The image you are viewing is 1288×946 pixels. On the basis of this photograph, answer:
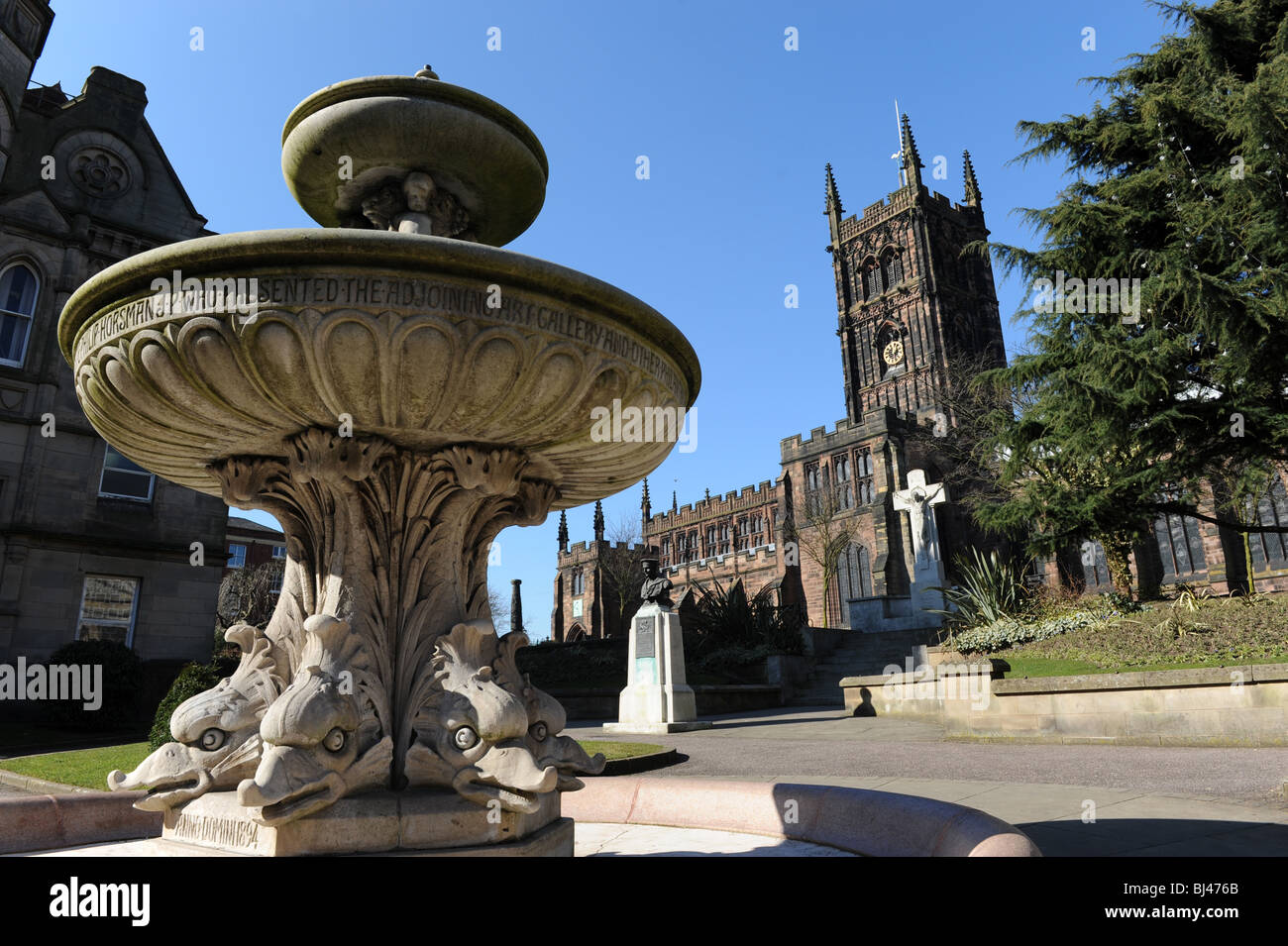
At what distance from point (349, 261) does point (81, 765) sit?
24.3 feet

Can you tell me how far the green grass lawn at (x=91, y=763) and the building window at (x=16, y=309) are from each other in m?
11.7

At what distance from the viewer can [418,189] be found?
149 inches

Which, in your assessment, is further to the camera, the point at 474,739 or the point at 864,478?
the point at 864,478

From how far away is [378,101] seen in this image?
3.48 meters

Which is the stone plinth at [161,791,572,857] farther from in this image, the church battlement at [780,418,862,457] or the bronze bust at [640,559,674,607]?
the church battlement at [780,418,862,457]

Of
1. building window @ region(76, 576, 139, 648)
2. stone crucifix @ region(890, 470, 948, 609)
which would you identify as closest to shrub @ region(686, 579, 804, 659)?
stone crucifix @ region(890, 470, 948, 609)

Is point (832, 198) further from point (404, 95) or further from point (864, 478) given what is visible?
point (404, 95)

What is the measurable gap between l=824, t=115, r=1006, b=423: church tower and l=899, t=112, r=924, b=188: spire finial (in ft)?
0.25

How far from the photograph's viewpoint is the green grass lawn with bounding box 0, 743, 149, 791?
6.33 m

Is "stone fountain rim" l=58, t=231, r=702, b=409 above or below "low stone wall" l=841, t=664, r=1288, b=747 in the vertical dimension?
above

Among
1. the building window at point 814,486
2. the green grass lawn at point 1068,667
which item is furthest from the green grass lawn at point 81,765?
the building window at point 814,486

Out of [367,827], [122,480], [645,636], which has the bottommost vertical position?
[367,827]

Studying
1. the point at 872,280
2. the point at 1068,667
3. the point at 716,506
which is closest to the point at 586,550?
the point at 716,506
